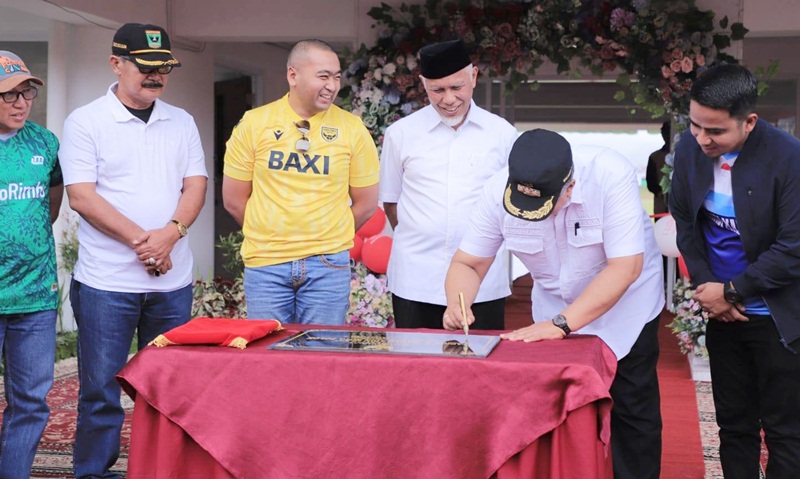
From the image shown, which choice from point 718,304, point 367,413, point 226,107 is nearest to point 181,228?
point 367,413

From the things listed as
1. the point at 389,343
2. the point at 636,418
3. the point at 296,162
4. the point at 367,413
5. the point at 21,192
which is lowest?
the point at 636,418

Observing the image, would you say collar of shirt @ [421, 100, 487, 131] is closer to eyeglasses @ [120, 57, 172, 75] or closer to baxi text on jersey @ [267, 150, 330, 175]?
baxi text on jersey @ [267, 150, 330, 175]

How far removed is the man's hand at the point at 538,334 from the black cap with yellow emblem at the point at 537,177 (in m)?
0.34

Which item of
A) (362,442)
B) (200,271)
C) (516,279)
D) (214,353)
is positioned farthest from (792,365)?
(516,279)

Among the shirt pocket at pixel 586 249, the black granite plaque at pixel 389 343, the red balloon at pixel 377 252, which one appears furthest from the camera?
the red balloon at pixel 377 252

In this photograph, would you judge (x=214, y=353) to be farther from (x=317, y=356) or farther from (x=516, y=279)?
(x=516, y=279)

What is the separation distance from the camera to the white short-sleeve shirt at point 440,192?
3309mm

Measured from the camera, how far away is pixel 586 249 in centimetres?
273

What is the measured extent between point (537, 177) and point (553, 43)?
3522mm

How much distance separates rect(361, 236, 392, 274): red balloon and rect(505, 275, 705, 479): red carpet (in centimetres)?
170

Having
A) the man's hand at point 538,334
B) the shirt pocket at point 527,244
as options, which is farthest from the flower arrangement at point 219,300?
the man's hand at point 538,334

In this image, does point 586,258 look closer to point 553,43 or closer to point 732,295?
point 732,295

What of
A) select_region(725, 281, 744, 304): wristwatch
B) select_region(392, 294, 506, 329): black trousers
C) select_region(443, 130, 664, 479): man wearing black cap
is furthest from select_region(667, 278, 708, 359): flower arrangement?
select_region(725, 281, 744, 304): wristwatch

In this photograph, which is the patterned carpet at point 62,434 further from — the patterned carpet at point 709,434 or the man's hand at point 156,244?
the patterned carpet at point 709,434
